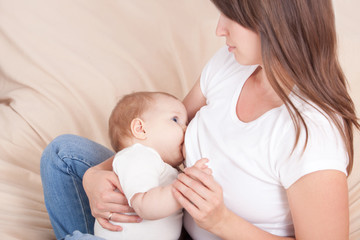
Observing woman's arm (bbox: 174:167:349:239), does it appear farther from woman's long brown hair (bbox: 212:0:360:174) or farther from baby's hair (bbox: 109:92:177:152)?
baby's hair (bbox: 109:92:177:152)

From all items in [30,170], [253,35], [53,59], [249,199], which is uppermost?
[253,35]

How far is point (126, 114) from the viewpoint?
61.3 inches

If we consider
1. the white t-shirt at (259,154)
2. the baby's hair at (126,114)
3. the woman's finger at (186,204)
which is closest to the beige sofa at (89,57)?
the baby's hair at (126,114)

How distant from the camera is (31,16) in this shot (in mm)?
2773

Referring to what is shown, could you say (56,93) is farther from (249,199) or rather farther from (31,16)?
(249,199)

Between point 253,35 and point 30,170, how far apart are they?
131 cm

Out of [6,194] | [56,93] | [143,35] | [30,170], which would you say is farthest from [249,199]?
[143,35]

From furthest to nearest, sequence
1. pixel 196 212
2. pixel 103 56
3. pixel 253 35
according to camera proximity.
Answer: pixel 103 56 → pixel 253 35 → pixel 196 212

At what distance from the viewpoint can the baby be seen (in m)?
1.29

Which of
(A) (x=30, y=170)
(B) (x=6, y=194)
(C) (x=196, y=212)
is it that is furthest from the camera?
(A) (x=30, y=170)

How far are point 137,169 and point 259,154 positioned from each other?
1.13 ft

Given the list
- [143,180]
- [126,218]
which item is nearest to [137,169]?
[143,180]

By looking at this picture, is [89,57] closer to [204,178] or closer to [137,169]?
[137,169]

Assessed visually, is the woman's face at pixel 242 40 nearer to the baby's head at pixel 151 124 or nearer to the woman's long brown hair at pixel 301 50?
the woman's long brown hair at pixel 301 50
